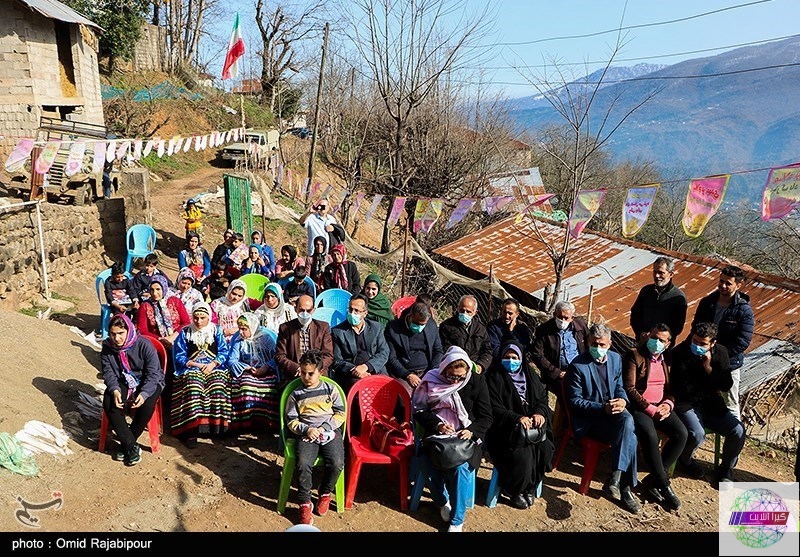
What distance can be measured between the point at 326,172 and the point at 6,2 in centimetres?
1303

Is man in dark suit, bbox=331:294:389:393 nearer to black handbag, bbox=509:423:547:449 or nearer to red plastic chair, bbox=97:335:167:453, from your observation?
black handbag, bbox=509:423:547:449

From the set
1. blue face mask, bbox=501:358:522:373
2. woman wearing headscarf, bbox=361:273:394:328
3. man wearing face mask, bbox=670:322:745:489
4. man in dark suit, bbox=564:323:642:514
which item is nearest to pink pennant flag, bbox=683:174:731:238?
man wearing face mask, bbox=670:322:745:489

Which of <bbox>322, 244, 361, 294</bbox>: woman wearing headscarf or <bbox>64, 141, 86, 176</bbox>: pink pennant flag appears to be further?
<bbox>64, 141, 86, 176</bbox>: pink pennant flag

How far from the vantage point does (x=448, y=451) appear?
4070 millimetres

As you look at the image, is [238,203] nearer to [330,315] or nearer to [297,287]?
[297,287]

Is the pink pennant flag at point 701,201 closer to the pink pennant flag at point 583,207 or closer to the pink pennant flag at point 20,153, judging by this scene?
the pink pennant flag at point 583,207

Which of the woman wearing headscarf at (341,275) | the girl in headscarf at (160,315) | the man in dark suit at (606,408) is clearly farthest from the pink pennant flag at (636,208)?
the girl in headscarf at (160,315)

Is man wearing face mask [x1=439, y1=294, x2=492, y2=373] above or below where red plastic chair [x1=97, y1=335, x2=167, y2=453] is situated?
above

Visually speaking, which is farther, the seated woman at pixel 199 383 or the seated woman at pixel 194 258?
the seated woman at pixel 194 258

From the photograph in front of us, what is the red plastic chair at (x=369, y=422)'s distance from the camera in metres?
4.23

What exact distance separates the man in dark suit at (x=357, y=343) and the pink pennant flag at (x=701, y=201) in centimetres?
372

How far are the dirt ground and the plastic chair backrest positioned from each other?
1552mm

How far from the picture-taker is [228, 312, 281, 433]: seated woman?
5.06 m

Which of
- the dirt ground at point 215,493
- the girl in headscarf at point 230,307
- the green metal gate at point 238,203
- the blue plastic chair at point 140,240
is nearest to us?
the dirt ground at point 215,493
